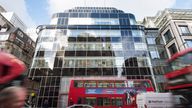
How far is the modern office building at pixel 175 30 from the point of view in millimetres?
25750

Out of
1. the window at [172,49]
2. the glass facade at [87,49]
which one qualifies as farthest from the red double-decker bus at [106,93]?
the window at [172,49]

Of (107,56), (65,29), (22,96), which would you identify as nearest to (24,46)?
(65,29)

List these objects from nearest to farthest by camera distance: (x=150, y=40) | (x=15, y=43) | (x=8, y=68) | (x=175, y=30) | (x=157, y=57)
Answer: (x=8, y=68)
(x=15, y=43)
(x=175, y=30)
(x=157, y=57)
(x=150, y=40)

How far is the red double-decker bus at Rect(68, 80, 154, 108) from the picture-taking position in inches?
531

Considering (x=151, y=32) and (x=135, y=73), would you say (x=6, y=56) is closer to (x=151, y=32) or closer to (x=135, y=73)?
(x=135, y=73)

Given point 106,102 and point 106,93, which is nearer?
point 106,102

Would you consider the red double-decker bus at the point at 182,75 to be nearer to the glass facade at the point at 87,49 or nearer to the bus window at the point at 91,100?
the bus window at the point at 91,100

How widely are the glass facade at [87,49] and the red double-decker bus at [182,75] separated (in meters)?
14.4

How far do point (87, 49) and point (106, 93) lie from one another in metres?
11.8

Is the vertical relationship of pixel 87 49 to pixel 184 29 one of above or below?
below

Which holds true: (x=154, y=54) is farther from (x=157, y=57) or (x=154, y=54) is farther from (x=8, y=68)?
(x=8, y=68)

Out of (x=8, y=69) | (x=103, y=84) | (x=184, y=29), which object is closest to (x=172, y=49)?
(x=184, y=29)

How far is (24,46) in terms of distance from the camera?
29406 mm

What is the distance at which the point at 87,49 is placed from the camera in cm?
2420
